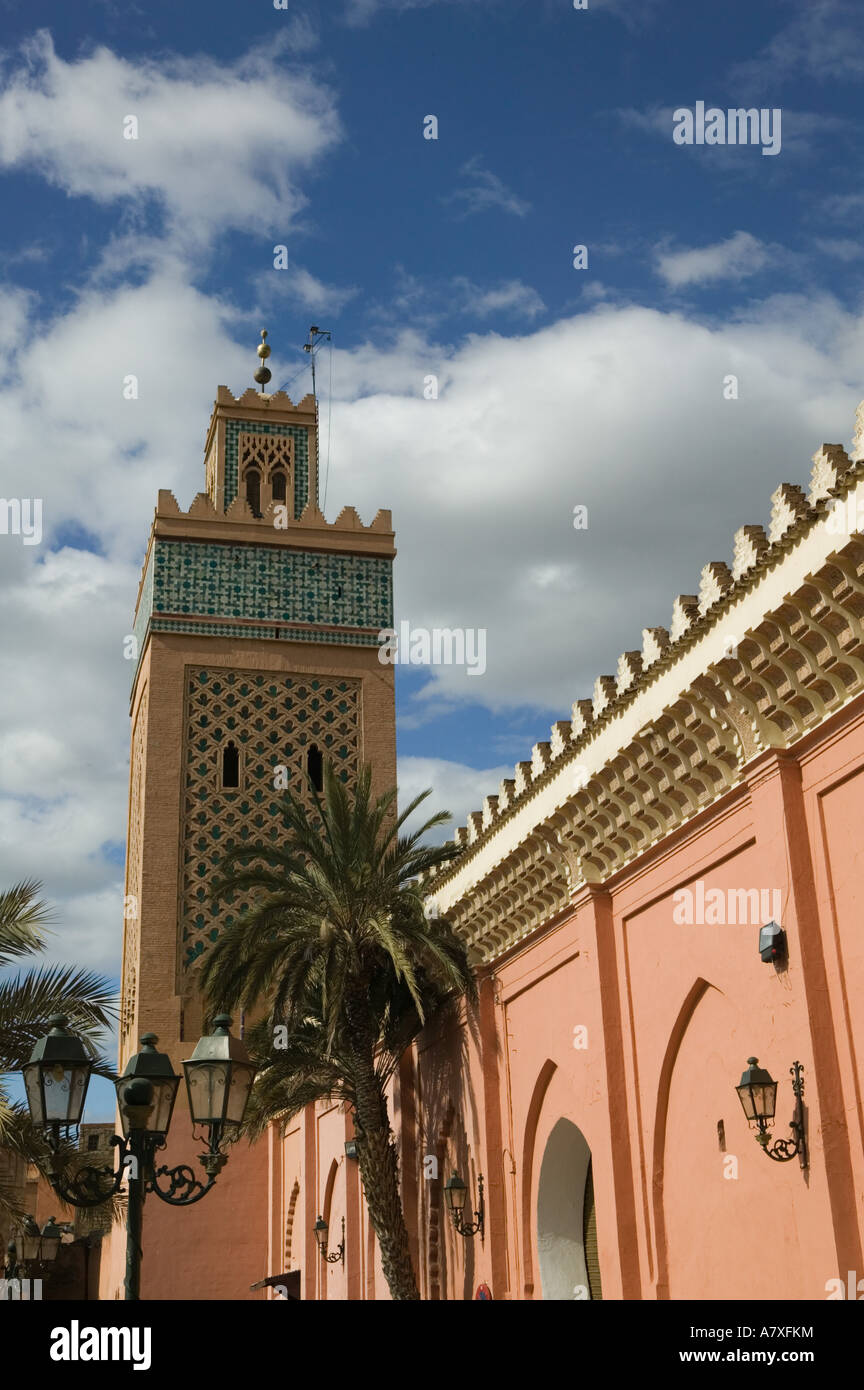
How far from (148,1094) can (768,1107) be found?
329 cm

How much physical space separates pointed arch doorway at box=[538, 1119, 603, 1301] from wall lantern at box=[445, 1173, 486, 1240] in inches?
36.2

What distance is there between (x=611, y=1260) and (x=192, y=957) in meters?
10.6

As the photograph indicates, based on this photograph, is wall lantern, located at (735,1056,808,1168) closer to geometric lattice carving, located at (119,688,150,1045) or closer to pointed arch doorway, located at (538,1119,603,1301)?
pointed arch doorway, located at (538,1119,603,1301)

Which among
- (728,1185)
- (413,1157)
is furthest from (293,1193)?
(728,1185)

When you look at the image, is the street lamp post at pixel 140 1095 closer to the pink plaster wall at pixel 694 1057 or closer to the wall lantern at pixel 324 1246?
the pink plaster wall at pixel 694 1057

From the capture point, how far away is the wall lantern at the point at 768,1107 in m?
7.98

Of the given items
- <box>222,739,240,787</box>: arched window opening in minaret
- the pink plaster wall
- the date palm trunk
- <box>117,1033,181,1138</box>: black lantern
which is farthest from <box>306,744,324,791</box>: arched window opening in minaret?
<box>117,1033,181,1138</box>: black lantern

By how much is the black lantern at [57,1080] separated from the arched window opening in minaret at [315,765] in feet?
46.6

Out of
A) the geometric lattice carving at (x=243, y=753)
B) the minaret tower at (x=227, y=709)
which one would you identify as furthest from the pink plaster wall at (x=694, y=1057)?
the geometric lattice carving at (x=243, y=753)

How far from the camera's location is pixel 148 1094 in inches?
269

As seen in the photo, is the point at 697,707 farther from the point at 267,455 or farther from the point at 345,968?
the point at 267,455

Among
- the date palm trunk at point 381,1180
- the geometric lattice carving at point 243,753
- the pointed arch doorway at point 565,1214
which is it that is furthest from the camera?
the geometric lattice carving at point 243,753
